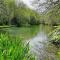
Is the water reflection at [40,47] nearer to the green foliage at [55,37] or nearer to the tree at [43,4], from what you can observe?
the green foliage at [55,37]

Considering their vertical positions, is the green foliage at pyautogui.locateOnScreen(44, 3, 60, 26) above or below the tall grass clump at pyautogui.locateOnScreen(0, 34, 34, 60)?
above

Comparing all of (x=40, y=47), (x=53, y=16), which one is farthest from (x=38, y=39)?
(x=53, y=16)

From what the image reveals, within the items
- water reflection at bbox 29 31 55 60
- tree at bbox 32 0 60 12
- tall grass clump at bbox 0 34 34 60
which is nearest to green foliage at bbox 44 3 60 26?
tree at bbox 32 0 60 12

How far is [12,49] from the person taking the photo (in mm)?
2094

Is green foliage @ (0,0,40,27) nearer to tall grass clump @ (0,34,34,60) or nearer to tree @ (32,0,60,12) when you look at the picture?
tree @ (32,0,60,12)

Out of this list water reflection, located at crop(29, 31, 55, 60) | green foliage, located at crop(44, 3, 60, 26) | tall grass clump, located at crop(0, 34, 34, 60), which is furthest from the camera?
green foliage, located at crop(44, 3, 60, 26)

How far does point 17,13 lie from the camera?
8.70 ft

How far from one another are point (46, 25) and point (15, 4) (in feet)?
1.37

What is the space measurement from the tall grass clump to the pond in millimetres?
84

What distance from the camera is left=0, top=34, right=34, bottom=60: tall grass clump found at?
6.50 feet

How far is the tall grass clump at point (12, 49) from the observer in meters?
1.98

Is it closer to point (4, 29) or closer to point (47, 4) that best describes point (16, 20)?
point (4, 29)

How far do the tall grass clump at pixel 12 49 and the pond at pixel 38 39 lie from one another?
84 millimetres

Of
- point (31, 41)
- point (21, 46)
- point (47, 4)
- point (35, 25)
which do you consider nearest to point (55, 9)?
point (47, 4)
